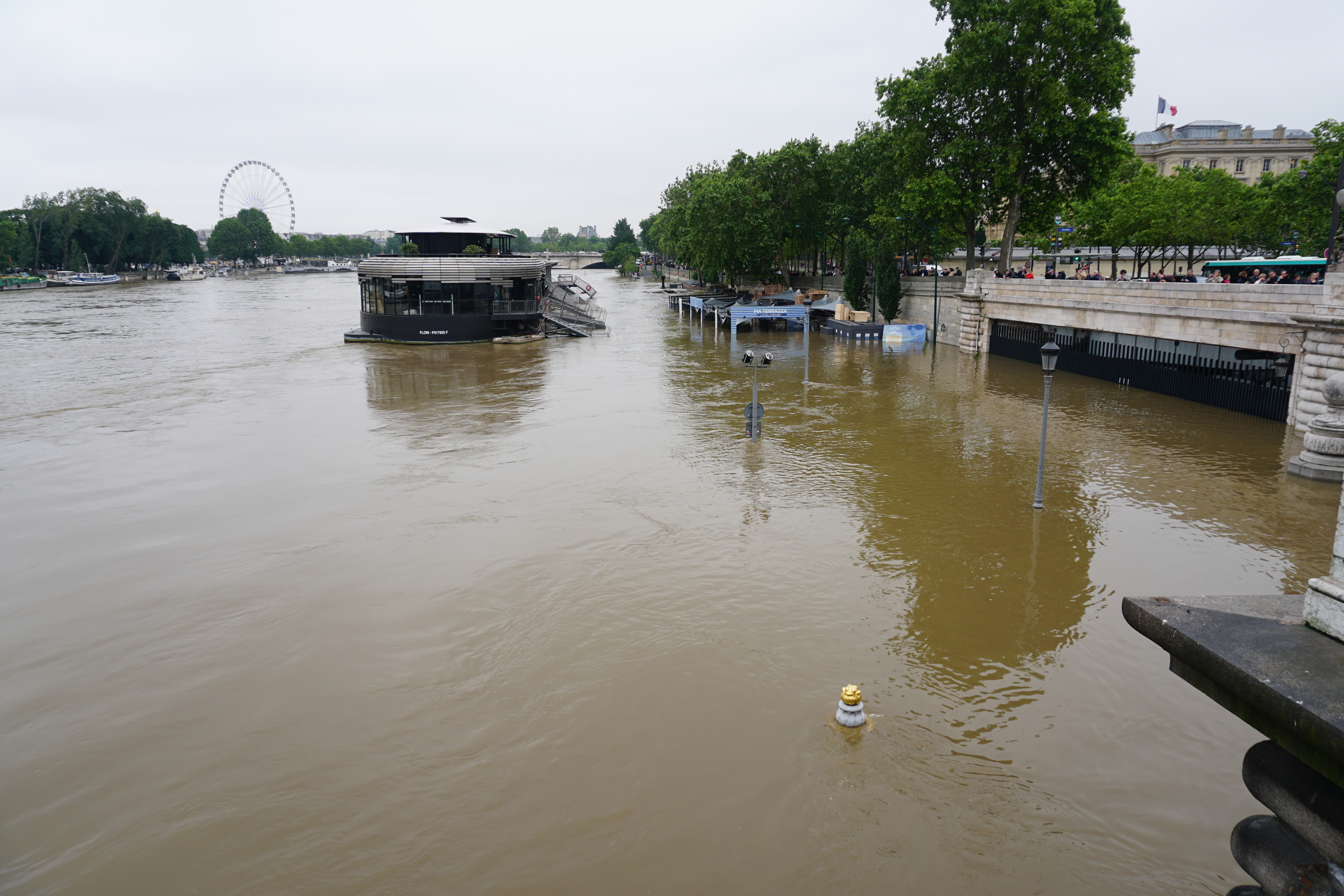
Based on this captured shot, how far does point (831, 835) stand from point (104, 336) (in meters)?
62.0

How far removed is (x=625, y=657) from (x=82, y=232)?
149163 millimetres

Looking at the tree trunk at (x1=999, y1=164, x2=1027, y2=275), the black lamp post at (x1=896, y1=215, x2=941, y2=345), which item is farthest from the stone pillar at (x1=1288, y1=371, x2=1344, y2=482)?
the black lamp post at (x1=896, y1=215, x2=941, y2=345)

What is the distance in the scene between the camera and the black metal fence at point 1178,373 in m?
24.7

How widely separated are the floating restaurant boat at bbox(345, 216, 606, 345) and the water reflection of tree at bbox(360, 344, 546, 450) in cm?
132

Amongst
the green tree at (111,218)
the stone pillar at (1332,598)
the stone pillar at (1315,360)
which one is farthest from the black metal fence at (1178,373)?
the green tree at (111,218)

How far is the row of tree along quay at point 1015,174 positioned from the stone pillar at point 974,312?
2.87 meters

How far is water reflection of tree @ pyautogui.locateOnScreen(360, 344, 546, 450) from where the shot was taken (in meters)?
25.9

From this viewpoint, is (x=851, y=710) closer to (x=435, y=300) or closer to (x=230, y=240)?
(x=435, y=300)

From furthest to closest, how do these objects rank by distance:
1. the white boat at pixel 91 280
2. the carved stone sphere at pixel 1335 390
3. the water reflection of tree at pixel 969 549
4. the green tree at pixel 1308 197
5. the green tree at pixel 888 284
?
the white boat at pixel 91 280
the green tree at pixel 888 284
the green tree at pixel 1308 197
the carved stone sphere at pixel 1335 390
the water reflection of tree at pixel 969 549

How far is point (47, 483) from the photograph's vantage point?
20031 millimetres

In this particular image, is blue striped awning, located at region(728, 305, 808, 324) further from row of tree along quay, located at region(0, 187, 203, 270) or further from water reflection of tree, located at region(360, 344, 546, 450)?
row of tree along quay, located at region(0, 187, 203, 270)

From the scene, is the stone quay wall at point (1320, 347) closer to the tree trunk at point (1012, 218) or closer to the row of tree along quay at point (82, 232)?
the tree trunk at point (1012, 218)

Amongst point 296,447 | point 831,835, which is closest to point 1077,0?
point 296,447

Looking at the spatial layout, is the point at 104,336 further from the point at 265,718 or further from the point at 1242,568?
the point at 1242,568
